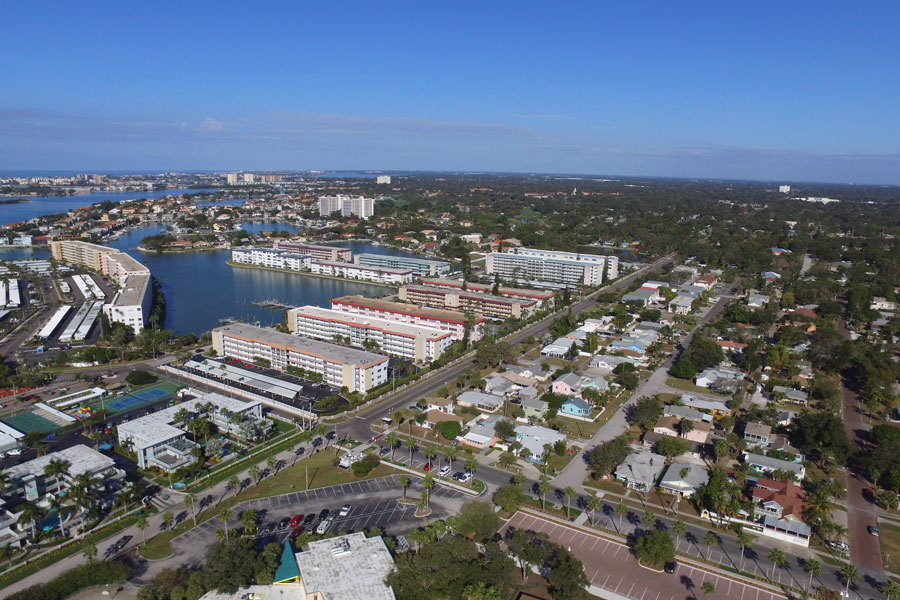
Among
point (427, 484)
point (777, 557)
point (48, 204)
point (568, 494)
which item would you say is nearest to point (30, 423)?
point (427, 484)

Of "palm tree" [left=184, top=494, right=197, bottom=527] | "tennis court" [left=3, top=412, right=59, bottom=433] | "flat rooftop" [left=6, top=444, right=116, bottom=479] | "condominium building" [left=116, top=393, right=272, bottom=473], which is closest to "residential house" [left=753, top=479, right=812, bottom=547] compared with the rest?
"palm tree" [left=184, top=494, right=197, bottom=527]

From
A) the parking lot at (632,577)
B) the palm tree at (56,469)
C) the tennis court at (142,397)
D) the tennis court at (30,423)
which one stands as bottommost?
the tennis court at (30,423)

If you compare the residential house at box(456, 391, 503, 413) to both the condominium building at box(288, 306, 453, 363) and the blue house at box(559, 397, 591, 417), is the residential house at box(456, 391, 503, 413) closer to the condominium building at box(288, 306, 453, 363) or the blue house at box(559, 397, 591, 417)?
the blue house at box(559, 397, 591, 417)

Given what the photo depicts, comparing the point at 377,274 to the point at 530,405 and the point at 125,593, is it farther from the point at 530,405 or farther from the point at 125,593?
the point at 125,593


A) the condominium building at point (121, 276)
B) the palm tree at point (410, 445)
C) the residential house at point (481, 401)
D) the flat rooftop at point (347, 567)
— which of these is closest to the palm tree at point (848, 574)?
the flat rooftop at point (347, 567)

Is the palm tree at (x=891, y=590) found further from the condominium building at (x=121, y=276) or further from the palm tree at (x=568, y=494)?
the condominium building at (x=121, y=276)

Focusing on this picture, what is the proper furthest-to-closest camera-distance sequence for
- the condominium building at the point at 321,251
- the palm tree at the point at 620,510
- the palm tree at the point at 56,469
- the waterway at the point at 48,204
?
the waterway at the point at 48,204 < the condominium building at the point at 321,251 < the palm tree at the point at 56,469 < the palm tree at the point at 620,510

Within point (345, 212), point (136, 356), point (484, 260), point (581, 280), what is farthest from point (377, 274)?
point (345, 212)
